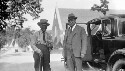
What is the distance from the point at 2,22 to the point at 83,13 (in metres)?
41.8

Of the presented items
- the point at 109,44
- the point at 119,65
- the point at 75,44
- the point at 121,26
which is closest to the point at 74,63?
the point at 75,44

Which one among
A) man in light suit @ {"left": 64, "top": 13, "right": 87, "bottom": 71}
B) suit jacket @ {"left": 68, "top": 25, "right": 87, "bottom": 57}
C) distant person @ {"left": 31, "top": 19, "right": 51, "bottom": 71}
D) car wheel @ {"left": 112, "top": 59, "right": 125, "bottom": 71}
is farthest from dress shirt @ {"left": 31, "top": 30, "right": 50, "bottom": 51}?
car wheel @ {"left": 112, "top": 59, "right": 125, "bottom": 71}

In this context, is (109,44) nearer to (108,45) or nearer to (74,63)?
(108,45)

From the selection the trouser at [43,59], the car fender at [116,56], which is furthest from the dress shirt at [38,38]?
the car fender at [116,56]

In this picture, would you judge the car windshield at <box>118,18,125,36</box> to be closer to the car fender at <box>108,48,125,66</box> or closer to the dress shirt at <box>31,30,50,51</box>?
the car fender at <box>108,48,125,66</box>

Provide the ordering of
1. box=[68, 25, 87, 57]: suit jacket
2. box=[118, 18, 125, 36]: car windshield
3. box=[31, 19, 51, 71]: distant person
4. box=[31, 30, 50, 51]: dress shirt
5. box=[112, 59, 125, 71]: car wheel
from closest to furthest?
box=[68, 25, 87, 57]: suit jacket, box=[112, 59, 125, 71]: car wheel, box=[31, 19, 51, 71]: distant person, box=[31, 30, 50, 51]: dress shirt, box=[118, 18, 125, 36]: car windshield

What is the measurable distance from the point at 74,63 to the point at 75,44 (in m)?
0.51

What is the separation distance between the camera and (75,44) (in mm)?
6820

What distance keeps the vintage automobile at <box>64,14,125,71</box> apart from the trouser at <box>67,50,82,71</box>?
119 cm

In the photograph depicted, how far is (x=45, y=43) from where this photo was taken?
750 cm

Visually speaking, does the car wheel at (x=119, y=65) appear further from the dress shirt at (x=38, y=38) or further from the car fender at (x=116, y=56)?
the dress shirt at (x=38, y=38)

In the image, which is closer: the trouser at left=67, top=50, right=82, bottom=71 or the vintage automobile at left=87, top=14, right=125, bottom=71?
the trouser at left=67, top=50, right=82, bottom=71

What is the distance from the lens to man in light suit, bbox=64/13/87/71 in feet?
22.2

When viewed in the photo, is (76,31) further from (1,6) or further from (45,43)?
(1,6)
